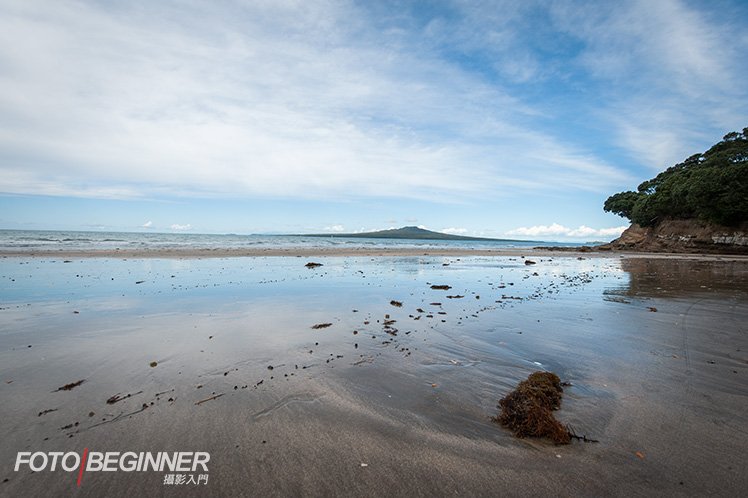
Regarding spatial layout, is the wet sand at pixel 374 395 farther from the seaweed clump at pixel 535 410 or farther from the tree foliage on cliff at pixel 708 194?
the tree foliage on cliff at pixel 708 194

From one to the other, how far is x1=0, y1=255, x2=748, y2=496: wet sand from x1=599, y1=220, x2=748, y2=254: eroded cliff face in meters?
42.6

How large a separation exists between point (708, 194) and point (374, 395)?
53.3 meters

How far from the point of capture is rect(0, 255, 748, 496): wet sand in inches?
113

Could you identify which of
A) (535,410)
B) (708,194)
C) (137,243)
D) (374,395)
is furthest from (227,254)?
(708,194)

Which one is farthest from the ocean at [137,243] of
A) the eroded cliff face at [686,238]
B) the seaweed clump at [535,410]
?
the seaweed clump at [535,410]

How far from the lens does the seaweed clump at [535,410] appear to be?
3.39 metres

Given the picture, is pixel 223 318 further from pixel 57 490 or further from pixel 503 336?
pixel 503 336

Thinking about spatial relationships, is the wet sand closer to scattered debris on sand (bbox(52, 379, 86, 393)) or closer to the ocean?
scattered debris on sand (bbox(52, 379, 86, 393))

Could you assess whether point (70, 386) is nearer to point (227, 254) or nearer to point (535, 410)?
point (535, 410)

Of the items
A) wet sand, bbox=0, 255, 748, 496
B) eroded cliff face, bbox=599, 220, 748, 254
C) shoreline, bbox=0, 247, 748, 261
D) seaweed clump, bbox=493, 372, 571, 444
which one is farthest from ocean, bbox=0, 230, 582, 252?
seaweed clump, bbox=493, 372, 571, 444

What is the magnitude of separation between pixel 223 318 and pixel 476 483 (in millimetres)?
A: 7057

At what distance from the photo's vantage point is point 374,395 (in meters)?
4.36

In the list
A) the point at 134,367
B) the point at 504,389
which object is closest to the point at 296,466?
the point at 504,389

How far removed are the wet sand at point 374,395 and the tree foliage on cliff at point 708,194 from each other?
137 feet
